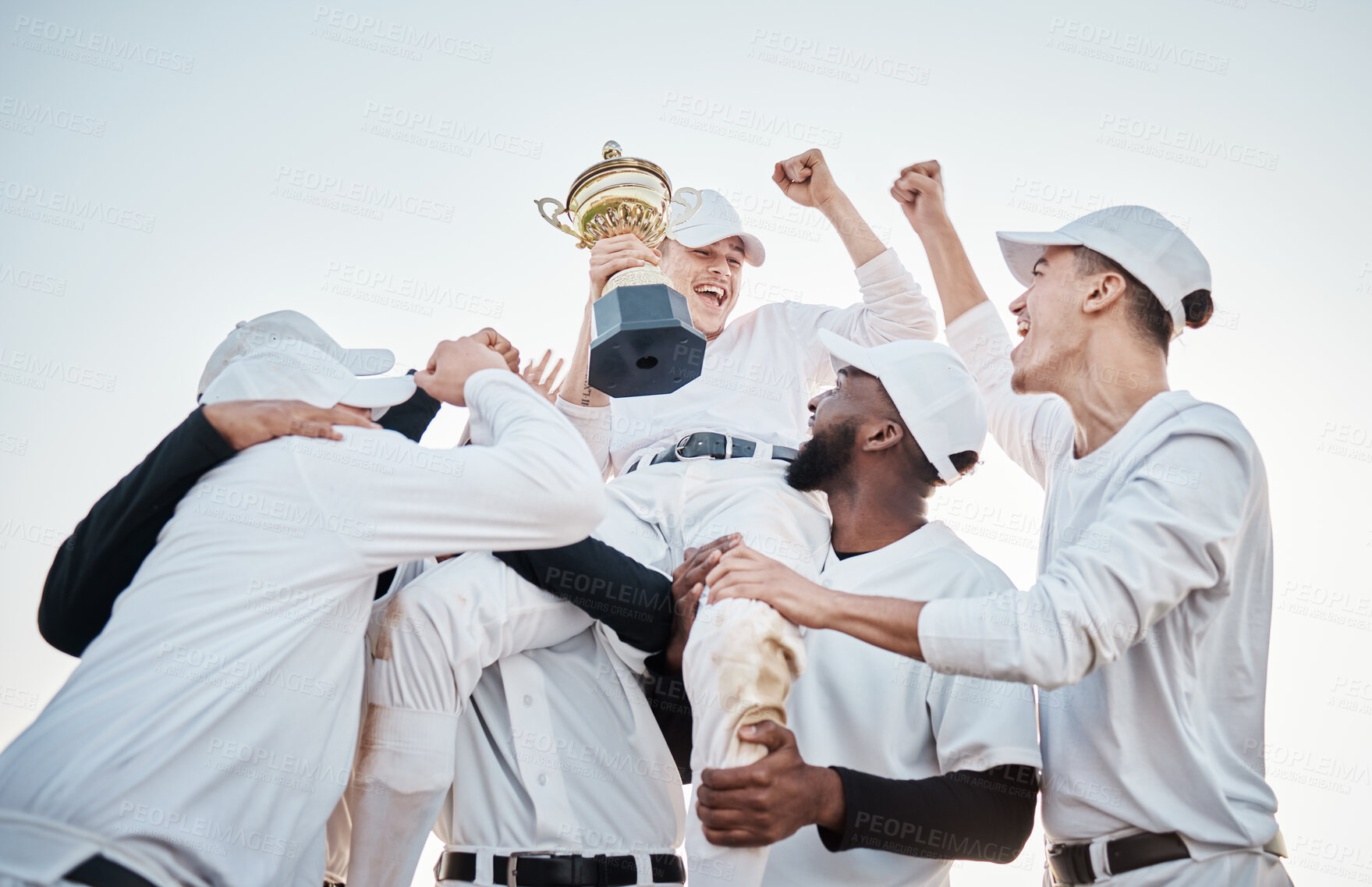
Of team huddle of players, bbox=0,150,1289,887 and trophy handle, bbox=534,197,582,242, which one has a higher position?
trophy handle, bbox=534,197,582,242

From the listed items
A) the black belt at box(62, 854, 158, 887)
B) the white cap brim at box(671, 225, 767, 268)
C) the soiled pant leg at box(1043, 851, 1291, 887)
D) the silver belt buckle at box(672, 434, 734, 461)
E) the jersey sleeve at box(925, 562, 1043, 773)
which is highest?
the white cap brim at box(671, 225, 767, 268)

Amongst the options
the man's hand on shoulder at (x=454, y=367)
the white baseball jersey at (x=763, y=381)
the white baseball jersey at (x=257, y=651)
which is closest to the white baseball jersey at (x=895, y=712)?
the white baseball jersey at (x=763, y=381)

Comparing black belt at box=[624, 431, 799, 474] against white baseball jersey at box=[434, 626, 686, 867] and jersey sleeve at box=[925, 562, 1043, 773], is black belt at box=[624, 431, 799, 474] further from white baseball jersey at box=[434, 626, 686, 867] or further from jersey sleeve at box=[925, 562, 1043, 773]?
jersey sleeve at box=[925, 562, 1043, 773]

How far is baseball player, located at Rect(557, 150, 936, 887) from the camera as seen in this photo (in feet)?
10.8

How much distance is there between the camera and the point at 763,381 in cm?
516

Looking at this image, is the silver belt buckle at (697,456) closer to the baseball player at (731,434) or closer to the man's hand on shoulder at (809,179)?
the baseball player at (731,434)

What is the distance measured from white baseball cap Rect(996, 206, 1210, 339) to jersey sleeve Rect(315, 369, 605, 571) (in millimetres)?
2143

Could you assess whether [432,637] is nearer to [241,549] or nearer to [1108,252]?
[241,549]

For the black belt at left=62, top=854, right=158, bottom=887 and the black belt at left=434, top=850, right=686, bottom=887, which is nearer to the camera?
the black belt at left=62, top=854, right=158, bottom=887

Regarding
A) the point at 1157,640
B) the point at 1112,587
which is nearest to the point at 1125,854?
the point at 1157,640

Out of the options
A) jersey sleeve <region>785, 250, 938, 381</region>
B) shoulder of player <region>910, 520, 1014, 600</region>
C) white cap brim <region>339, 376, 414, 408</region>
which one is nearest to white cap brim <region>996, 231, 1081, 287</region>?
jersey sleeve <region>785, 250, 938, 381</region>

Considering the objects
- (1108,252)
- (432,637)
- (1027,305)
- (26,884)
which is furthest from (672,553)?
(26,884)

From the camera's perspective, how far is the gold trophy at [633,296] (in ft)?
13.9

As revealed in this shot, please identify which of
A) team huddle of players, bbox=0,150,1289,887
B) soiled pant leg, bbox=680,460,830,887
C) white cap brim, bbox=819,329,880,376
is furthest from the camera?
white cap brim, bbox=819,329,880,376
